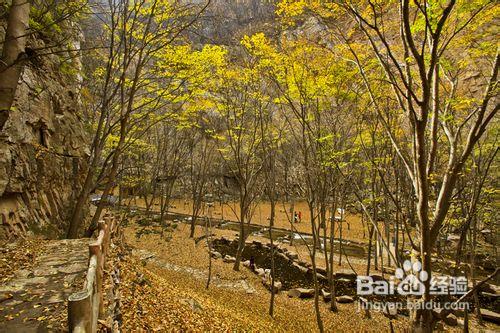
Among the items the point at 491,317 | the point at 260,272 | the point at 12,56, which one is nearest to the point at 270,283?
the point at 260,272

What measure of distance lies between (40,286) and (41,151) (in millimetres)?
6557

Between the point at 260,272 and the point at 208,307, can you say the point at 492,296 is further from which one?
the point at 208,307

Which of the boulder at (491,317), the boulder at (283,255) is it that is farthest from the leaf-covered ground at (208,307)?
the boulder at (283,255)

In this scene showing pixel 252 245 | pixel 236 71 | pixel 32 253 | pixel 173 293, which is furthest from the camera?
pixel 252 245

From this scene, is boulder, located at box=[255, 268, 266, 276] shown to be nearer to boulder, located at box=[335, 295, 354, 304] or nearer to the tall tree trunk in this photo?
boulder, located at box=[335, 295, 354, 304]

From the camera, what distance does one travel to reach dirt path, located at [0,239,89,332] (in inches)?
151

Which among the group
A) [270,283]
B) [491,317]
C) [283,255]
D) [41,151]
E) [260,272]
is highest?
[41,151]

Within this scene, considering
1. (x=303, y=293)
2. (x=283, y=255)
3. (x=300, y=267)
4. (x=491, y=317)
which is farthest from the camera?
(x=283, y=255)

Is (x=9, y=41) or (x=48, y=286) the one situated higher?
(x=9, y=41)

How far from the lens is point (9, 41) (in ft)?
16.6

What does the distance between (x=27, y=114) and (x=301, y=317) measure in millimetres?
12717

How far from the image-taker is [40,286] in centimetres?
499

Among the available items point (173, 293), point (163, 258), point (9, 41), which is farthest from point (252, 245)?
point (9, 41)

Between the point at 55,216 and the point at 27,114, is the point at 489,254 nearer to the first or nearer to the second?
the point at 55,216
